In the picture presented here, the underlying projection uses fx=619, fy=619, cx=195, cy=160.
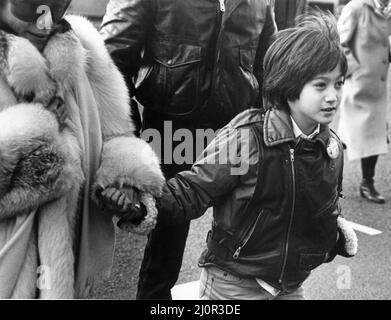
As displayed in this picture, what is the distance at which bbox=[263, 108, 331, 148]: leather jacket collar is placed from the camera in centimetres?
208

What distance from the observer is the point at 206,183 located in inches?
81.1

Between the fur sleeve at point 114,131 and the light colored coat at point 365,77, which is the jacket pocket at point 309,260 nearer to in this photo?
the fur sleeve at point 114,131

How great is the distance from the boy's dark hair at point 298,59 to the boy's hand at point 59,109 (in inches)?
28.5

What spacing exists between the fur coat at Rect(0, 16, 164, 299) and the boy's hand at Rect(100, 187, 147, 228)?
28 mm

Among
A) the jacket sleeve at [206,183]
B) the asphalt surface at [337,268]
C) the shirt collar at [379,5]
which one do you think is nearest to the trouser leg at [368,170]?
the asphalt surface at [337,268]

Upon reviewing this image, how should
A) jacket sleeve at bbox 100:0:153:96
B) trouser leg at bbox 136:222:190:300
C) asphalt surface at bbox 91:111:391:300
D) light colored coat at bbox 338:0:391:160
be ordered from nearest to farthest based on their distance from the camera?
jacket sleeve at bbox 100:0:153:96 → trouser leg at bbox 136:222:190:300 → asphalt surface at bbox 91:111:391:300 → light colored coat at bbox 338:0:391:160

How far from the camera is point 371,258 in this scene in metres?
3.94

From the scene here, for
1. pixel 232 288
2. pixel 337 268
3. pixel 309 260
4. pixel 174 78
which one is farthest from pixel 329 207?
pixel 337 268

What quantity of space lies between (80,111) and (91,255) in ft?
1.55

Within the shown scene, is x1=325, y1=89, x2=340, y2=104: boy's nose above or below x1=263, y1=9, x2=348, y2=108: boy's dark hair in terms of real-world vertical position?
below

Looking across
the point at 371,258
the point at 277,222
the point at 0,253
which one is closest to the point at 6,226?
the point at 0,253

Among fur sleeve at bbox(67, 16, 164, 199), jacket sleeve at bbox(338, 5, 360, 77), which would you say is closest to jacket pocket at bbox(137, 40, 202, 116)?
fur sleeve at bbox(67, 16, 164, 199)

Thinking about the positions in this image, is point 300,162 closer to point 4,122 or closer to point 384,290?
point 4,122

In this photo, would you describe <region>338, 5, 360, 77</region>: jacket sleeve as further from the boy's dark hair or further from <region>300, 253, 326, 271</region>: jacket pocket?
<region>300, 253, 326, 271</region>: jacket pocket
